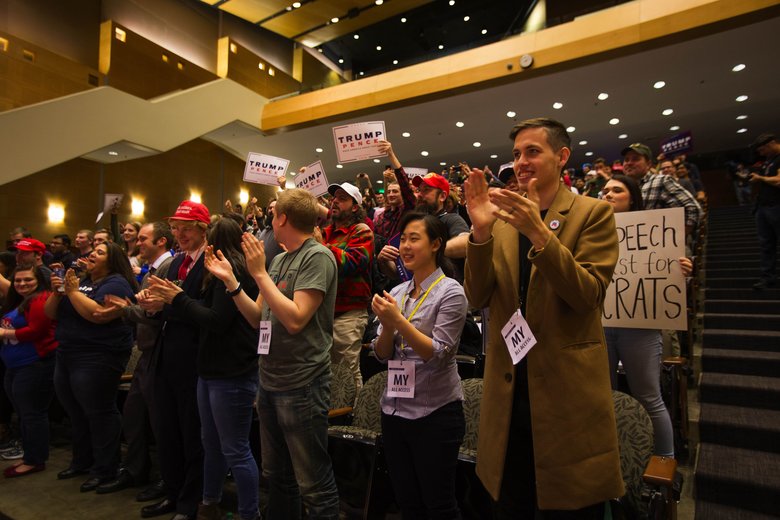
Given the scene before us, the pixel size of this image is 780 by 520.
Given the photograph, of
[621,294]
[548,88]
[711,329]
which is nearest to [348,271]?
[621,294]

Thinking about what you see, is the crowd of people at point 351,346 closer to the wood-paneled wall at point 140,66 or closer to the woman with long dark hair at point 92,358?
the woman with long dark hair at point 92,358

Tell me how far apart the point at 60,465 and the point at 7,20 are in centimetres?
1039

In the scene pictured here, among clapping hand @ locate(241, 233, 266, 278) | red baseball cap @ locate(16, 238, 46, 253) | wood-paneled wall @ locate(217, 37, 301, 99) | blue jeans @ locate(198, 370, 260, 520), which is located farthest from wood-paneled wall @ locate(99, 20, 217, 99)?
clapping hand @ locate(241, 233, 266, 278)

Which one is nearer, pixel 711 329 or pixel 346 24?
pixel 711 329

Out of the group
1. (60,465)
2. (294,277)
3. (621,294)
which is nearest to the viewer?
(294,277)

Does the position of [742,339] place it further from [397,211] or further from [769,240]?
[397,211]

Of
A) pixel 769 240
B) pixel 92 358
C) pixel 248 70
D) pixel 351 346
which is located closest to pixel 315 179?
pixel 351 346

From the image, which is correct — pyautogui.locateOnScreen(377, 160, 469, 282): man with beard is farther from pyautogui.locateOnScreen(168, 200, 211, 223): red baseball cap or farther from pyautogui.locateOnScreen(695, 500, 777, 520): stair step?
pyautogui.locateOnScreen(695, 500, 777, 520): stair step

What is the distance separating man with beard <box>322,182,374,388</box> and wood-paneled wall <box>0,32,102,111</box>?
31.9 ft

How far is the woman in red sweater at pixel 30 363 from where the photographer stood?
3.34 m

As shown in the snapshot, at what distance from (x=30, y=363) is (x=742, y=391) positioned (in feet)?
16.1

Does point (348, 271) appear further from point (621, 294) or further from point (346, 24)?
point (346, 24)

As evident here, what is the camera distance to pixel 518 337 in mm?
1245

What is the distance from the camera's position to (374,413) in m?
2.44
